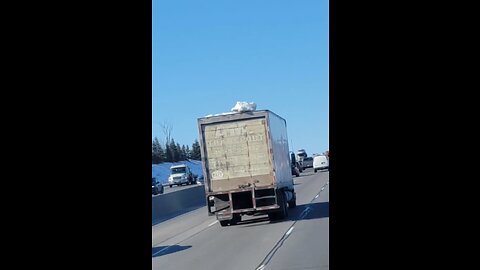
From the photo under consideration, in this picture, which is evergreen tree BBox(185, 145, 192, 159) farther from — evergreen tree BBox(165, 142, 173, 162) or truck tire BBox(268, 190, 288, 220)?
truck tire BBox(268, 190, 288, 220)

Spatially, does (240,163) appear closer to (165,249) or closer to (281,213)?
(281,213)

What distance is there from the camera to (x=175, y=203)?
3422 centimetres

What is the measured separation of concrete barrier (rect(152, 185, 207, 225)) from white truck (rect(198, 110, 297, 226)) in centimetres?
781

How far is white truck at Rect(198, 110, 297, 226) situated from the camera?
67.5ft

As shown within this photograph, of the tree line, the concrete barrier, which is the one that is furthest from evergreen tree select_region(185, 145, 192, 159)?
the concrete barrier

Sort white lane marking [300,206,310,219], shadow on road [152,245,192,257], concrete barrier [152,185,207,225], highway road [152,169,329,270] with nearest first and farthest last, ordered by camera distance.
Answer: highway road [152,169,329,270]
shadow on road [152,245,192,257]
white lane marking [300,206,310,219]
concrete barrier [152,185,207,225]

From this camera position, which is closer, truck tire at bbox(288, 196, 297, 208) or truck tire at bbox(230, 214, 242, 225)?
truck tire at bbox(230, 214, 242, 225)

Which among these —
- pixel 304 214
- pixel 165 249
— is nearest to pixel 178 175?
pixel 304 214

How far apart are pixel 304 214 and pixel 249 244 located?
7455 millimetres

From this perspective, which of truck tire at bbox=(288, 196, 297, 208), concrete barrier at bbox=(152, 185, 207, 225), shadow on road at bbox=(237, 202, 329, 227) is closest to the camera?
shadow on road at bbox=(237, 202, 329, 227)
